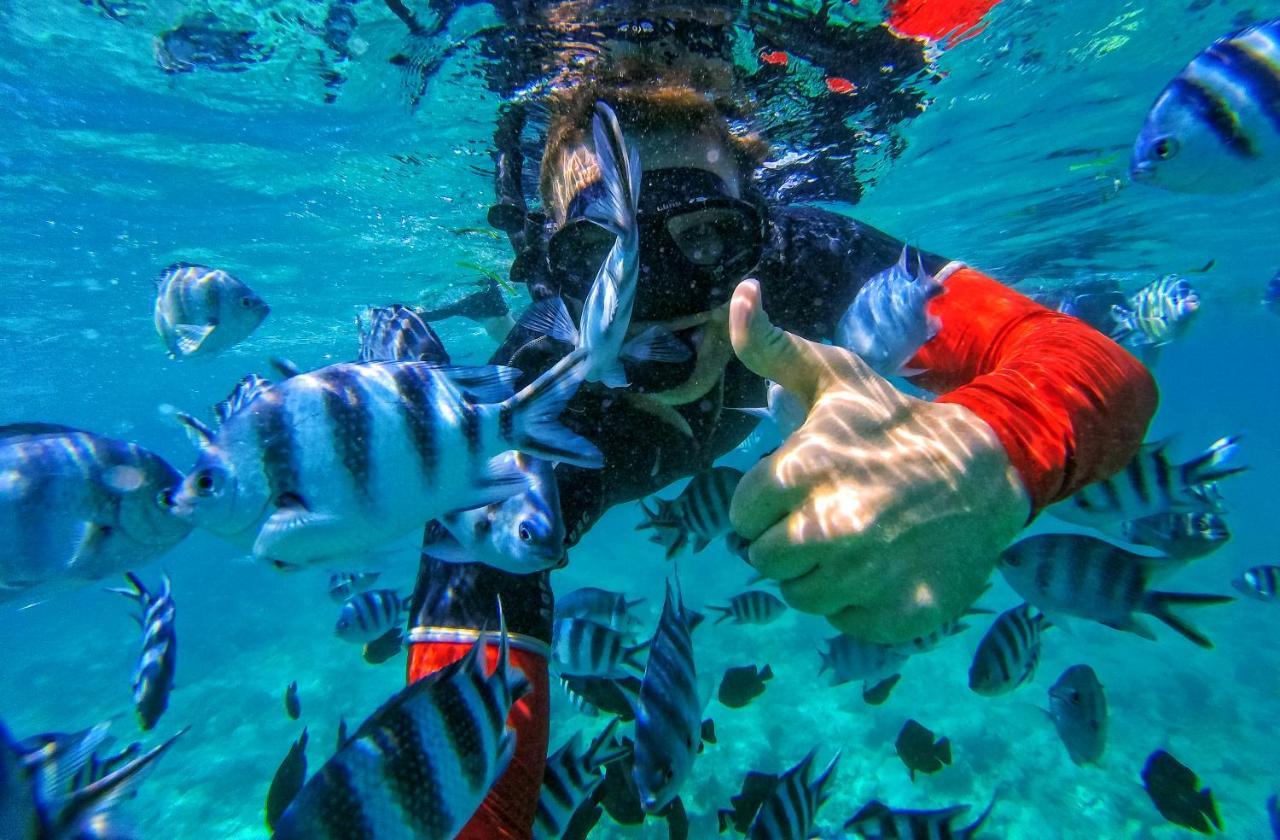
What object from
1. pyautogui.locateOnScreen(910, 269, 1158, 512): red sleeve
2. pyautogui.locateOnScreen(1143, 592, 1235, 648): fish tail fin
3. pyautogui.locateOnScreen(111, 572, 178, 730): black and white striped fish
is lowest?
pyautogui.locateOnScreen(1143, 592, 1235, 648): fish tail fin

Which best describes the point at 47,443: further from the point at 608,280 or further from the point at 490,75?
the point at 490,75

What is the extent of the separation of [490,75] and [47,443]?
6009 millimetres

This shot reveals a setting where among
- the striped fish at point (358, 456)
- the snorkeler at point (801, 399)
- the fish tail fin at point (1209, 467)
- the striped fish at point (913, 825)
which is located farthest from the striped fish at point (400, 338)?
the fish tail fin at point (1209, 467)

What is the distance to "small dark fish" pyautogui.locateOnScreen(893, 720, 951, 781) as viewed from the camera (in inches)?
189

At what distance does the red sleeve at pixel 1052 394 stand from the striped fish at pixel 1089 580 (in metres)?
0.74

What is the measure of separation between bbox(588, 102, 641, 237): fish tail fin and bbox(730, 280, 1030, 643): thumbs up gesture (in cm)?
35

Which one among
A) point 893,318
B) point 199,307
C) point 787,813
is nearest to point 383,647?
point 199,307

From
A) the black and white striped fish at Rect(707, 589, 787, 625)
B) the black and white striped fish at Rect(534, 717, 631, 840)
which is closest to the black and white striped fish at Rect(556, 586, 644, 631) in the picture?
the black and white striped fish at Rect(707, 589, 787, 625)

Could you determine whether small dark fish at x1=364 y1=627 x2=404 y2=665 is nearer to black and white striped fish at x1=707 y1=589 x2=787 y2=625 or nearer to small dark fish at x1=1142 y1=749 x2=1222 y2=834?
black and white striped fish at x1=707 y1=589 x2=787 y2=625

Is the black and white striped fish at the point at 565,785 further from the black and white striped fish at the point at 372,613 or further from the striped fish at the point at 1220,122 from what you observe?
the striped fish at the point at 1220,122

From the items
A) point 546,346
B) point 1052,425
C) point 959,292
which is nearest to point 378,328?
point 546,346

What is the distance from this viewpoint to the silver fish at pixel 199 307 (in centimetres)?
429

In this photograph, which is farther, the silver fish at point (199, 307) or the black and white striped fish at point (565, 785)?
the silver fish at point (199, 307)

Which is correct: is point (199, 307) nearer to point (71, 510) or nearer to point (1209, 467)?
point (71, 510)
